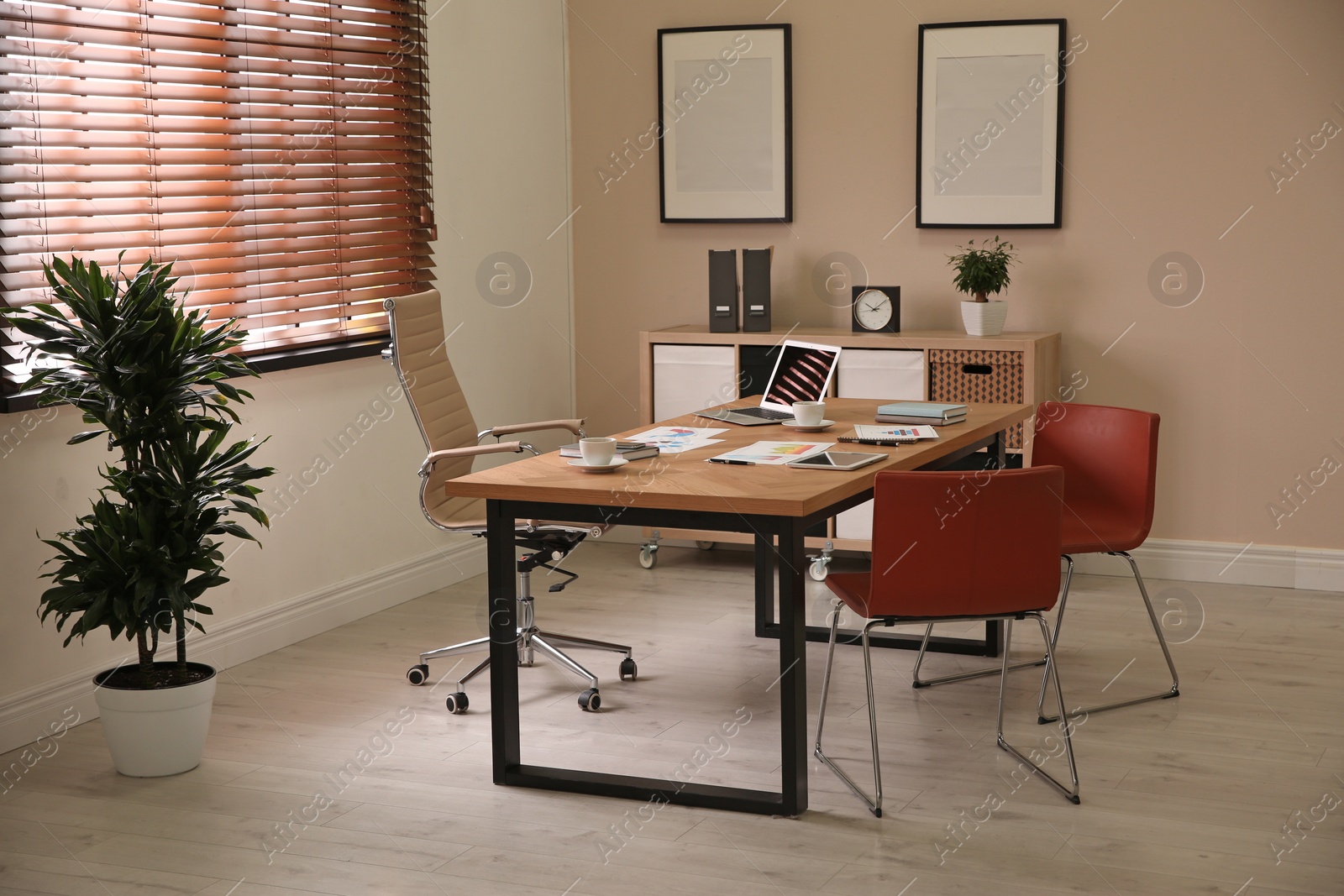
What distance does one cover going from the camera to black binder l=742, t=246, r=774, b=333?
5.79 metres

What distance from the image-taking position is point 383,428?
5273 mm

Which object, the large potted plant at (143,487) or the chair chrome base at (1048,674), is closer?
the large potted plant at (143,487)

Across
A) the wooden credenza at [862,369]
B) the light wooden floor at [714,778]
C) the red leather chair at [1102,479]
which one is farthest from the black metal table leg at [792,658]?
the wooden credenza at [862,369]

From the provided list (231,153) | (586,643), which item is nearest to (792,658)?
(586,643)

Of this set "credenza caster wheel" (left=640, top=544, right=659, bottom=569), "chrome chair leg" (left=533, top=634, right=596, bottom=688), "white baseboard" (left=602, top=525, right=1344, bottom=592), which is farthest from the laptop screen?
"white baseboard" (left=602, top=525, right=1344, bottom=592)

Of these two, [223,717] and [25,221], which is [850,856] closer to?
[223,717]

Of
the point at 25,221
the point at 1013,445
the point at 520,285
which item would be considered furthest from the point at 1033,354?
the point at 25,221

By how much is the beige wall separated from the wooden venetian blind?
5.04 ft

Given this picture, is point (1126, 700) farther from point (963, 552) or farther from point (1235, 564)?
point (1235, 564)

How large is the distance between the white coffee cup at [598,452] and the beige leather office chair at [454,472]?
686 mm

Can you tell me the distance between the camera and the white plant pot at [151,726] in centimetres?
357

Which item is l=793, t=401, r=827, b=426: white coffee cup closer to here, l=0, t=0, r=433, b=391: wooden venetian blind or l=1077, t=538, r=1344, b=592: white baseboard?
l=0, t=0, r=433, b=391: wooden venetian blind

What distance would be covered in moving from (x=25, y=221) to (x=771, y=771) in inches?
101

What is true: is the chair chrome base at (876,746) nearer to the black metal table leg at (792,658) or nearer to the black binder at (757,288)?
the black metal table leg at (792,658)
